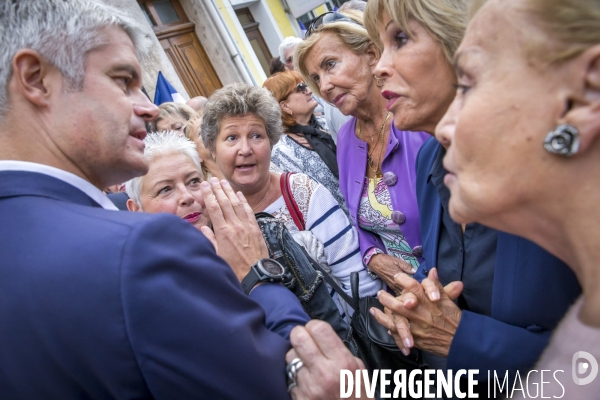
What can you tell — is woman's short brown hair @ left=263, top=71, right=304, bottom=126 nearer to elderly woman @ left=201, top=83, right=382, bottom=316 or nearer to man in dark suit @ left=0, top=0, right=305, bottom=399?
elderly woman @ left=201, top=83, right=382, bottom=316

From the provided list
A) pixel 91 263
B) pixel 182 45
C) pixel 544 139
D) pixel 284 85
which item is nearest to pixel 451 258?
pixel 544 139

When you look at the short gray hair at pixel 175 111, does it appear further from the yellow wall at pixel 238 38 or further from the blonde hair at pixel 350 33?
the yellow wall at pixel 238 38

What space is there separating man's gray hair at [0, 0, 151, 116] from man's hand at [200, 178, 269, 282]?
721 millimetres

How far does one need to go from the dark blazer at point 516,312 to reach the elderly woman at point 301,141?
1.74 metres

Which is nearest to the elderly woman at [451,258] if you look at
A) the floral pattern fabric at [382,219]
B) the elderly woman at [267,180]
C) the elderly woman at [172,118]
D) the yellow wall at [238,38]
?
the floral pattern fabric at [382,219]

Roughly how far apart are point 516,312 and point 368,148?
1.46 m

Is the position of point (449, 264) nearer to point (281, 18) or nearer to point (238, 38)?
point (238, 38)

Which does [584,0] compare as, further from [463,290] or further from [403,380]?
[403,380]

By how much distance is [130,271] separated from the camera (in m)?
0.88

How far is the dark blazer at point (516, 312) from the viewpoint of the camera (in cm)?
116

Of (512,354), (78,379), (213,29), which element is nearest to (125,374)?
(78,379)

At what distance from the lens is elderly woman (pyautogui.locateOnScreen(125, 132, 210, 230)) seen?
2.18 m

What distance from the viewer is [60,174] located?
1.07 metres

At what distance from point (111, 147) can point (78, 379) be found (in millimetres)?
618
